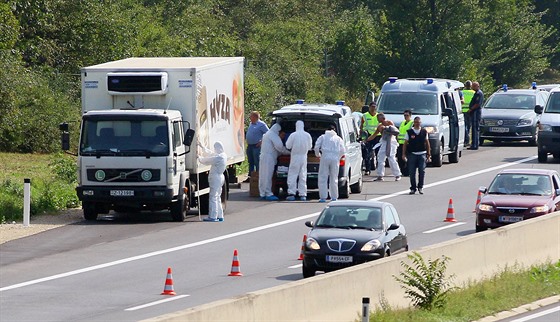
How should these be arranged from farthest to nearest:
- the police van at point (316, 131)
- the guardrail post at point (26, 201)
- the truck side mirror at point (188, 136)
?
the police van at point (316, 131) < the truck side mirror at point (188, 136) < the guardrail post at point (26, 201)

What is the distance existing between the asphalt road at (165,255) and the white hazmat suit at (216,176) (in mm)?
294

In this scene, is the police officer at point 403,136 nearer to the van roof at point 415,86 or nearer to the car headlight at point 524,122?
the van roof at point 415,86

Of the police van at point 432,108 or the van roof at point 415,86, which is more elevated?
the van roof at point 415,86

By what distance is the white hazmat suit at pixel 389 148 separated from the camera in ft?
112

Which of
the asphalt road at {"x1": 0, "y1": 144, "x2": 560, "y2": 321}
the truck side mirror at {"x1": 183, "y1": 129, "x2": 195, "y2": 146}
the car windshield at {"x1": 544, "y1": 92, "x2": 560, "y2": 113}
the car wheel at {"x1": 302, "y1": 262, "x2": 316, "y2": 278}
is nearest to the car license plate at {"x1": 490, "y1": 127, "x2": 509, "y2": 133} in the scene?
the car windshield at {"x1": 544, "y1": 92, "x2": 560, "y2": 113}

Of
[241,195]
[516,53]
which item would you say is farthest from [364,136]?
[516,53]

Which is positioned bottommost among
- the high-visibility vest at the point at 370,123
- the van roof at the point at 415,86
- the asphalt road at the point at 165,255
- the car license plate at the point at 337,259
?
the asphalt road at the point at 165,255

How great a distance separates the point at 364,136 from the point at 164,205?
9056 millimetres

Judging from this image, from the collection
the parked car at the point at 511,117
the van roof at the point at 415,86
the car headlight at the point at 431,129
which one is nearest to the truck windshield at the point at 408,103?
the van roof at the point at 415,86

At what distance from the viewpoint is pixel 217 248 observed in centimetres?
2394

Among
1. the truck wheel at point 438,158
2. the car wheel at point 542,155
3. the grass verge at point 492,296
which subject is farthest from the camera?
the car wheel at point 542,155

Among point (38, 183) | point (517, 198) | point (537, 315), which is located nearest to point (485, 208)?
point (517, 198)

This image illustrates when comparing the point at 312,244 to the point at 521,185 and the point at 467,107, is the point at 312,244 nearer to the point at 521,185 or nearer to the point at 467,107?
the point at 521,185

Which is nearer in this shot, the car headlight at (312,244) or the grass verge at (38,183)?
the car headlight at (312,244)
